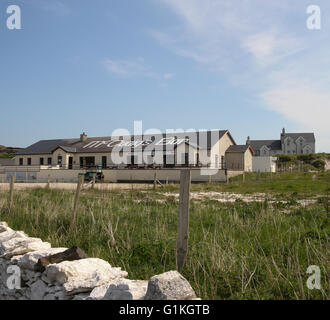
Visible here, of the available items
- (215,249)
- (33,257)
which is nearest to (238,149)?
(215,249)

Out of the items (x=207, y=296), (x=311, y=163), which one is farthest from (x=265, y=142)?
(x=207, y=296)

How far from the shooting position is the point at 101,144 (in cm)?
4853

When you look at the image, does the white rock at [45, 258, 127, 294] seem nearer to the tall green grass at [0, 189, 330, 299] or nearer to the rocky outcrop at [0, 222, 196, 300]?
the rocky outcrop at [0, 222, 196, 300]

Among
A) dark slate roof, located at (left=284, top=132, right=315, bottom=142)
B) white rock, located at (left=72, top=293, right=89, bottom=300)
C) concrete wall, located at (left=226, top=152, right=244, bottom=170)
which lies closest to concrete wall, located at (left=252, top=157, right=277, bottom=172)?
concrete wall, located at (left=226, top=152, right=244, bottom=170)

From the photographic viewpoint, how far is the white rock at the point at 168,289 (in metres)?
3.08

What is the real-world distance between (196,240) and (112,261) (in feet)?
5.13

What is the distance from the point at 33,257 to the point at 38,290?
53 centimetres

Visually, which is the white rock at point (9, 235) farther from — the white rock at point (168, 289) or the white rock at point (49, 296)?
the white rock at point (168, 289)

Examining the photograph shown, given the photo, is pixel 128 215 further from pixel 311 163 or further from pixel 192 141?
pixel 311 163

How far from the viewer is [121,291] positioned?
3.47 meters

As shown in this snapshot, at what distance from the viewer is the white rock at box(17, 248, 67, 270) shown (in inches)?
201

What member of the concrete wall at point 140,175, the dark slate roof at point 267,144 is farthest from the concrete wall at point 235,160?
the dark slate roof at point 267,144

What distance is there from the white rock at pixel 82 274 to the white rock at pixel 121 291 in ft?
0.79
